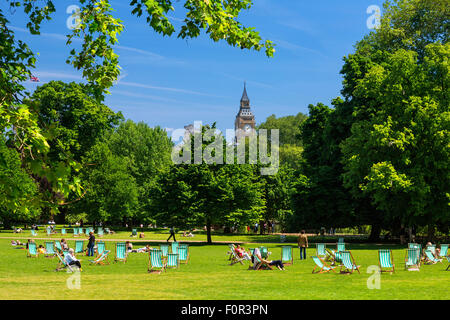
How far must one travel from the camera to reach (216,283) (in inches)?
709

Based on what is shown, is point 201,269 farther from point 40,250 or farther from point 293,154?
point 293,154

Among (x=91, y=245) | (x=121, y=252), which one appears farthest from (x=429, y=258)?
(x=91, y=245)

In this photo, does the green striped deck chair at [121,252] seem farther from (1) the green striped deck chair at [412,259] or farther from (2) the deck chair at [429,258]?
(2) the deck chair at [429,258]

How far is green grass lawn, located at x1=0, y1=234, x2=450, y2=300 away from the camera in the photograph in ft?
48.4

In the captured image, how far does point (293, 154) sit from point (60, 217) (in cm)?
5260

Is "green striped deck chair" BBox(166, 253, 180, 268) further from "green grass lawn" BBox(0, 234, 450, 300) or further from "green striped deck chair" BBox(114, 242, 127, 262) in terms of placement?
"green striped deck chair" BBox(114, 242, 127, 262)

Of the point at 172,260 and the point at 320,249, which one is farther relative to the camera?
the point at 320,249

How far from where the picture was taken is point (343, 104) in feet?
159

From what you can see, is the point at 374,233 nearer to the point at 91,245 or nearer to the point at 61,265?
the point at 91,245

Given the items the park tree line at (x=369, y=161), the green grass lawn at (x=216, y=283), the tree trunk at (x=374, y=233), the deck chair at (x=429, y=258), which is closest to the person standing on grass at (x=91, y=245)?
the park tree line at (x=369, y=161)

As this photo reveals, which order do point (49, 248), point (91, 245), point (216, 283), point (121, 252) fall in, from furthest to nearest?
point (91, 245) → point (49, 248) → point (121, 252) → point (216, 283)

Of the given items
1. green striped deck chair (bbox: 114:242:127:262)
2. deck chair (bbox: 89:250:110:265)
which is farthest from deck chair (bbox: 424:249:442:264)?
deck chair (bbox: 89:250:110:265)

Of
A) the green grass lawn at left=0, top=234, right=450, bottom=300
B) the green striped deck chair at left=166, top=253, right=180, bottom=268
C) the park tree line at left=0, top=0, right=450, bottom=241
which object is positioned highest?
the park tree line at left=0, top=0, right=450, bottom=241

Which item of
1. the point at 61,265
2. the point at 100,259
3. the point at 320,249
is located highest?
the point at 320,249
